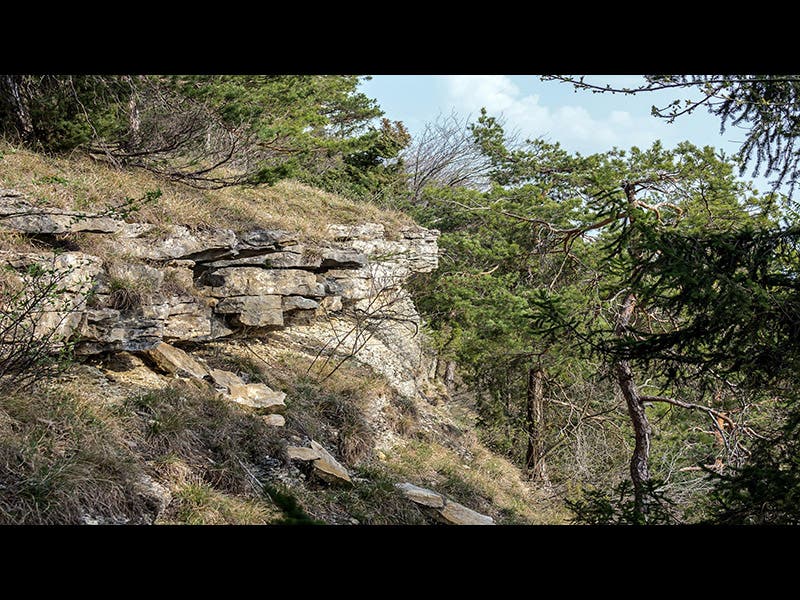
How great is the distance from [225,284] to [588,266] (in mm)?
6285

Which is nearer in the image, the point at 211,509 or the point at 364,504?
the point at 211,509

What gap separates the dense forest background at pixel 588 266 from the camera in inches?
149

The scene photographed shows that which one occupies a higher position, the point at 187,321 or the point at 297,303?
the point at 297,303

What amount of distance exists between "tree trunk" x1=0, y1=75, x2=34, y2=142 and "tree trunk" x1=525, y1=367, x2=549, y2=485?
8.27 meters

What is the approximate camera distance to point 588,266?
10430 mm

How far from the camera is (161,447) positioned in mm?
4672

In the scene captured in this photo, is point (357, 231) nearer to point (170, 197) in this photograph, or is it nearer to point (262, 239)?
point (262, 239)

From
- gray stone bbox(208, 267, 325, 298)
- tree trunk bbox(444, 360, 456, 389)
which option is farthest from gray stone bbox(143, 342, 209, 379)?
tree trunk bbox(444, 360, 456, 389)

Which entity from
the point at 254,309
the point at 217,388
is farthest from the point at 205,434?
the point at 254,309

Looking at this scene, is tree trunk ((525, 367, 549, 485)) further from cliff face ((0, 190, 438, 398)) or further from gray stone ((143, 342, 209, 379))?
gray stone ((143, 342, 209, 379))

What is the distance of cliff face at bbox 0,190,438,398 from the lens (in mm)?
5051

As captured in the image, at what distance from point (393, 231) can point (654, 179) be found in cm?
401
